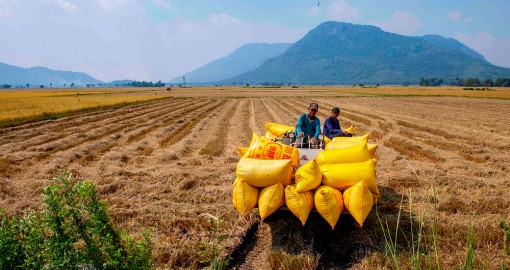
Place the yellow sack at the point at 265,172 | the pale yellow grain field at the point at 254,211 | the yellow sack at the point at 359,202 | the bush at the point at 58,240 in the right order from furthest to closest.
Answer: the yellow sack at the point at 265,172 → the pale yellow grain field at the point at 254,211 → the yellow sack at the point at 359,202 → the bush at the point at 58,240

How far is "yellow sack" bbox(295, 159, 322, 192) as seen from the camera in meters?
4.53

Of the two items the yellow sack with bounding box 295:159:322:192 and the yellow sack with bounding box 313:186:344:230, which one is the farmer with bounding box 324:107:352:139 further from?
the yellow sack with bounding box 313:186:344:230

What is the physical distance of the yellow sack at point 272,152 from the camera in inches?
205

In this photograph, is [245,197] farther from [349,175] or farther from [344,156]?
[344,156]

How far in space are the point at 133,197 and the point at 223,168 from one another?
2755 millimetres

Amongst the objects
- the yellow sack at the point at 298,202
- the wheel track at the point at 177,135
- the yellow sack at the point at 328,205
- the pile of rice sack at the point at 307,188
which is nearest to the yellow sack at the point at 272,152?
the pile of rice sack at the point at 307,188

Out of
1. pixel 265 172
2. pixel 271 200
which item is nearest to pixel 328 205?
pixel 271 200

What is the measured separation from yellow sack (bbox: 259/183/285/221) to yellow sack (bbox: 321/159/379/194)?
701mm

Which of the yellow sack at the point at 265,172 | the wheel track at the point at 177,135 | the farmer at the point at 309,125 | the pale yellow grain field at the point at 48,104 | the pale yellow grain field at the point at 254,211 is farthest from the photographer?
the pale yellow grain field at the point at 48,104

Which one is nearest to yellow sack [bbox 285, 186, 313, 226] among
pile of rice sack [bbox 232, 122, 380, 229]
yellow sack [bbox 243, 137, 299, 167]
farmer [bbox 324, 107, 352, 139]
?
pile of rice sack [bbox 232, 122, 380, 229]

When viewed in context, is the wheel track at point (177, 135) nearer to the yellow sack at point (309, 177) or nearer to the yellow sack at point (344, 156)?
the yellow sack at point (344, 156)

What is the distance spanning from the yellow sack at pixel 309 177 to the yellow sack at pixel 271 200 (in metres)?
0.26

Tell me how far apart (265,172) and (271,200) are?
39cm

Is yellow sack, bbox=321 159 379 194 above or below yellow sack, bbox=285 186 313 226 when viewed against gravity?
above
